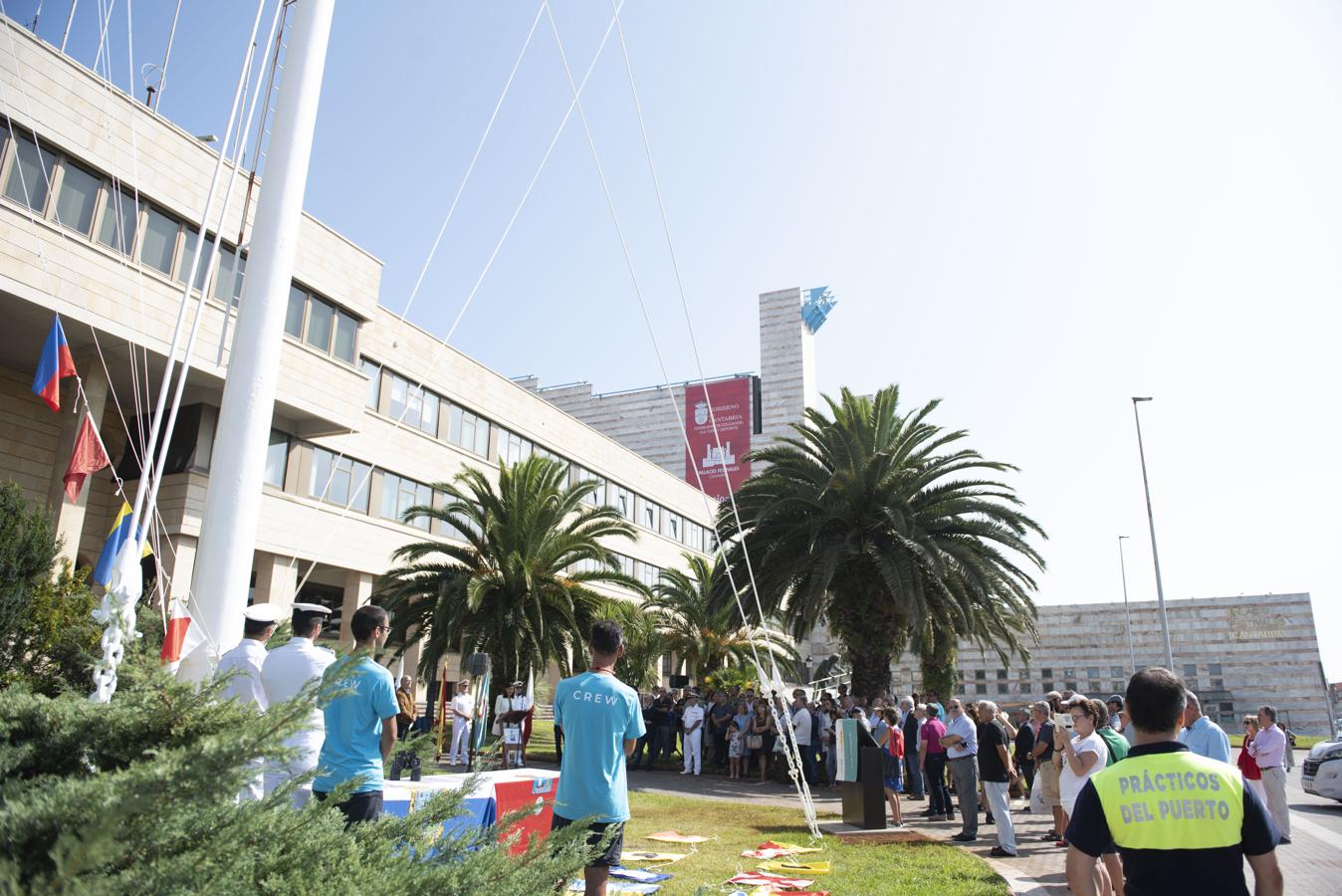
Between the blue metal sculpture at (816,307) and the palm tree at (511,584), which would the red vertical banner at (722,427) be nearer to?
the blue metal sculpture at (816,307)

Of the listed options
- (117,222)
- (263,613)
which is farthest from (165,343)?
(263,613)

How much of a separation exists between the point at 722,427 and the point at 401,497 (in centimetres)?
3843

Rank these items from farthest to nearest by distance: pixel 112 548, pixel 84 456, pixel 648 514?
pixel 648 514
pixel 84 456
pixel 112 548

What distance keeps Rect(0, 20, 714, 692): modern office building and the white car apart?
18.1 meters

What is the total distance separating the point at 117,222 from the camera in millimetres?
18734

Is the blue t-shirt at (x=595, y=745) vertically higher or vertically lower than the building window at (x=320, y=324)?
lower

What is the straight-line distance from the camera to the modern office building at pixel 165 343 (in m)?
17.4

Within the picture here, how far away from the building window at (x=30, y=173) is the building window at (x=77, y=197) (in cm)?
29

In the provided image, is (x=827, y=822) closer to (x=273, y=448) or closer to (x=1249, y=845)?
(x=1249, y=845)

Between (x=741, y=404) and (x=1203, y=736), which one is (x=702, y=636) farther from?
(x=741, y=404)

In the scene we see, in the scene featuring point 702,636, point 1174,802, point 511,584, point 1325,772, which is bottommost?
point 1325,772

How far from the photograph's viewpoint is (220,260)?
66.7 feet

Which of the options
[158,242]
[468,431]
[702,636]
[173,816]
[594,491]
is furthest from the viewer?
[594,491]

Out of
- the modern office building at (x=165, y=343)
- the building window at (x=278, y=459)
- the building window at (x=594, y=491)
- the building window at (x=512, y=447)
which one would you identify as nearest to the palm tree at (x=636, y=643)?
the modern office building at (x=165, y=343)
